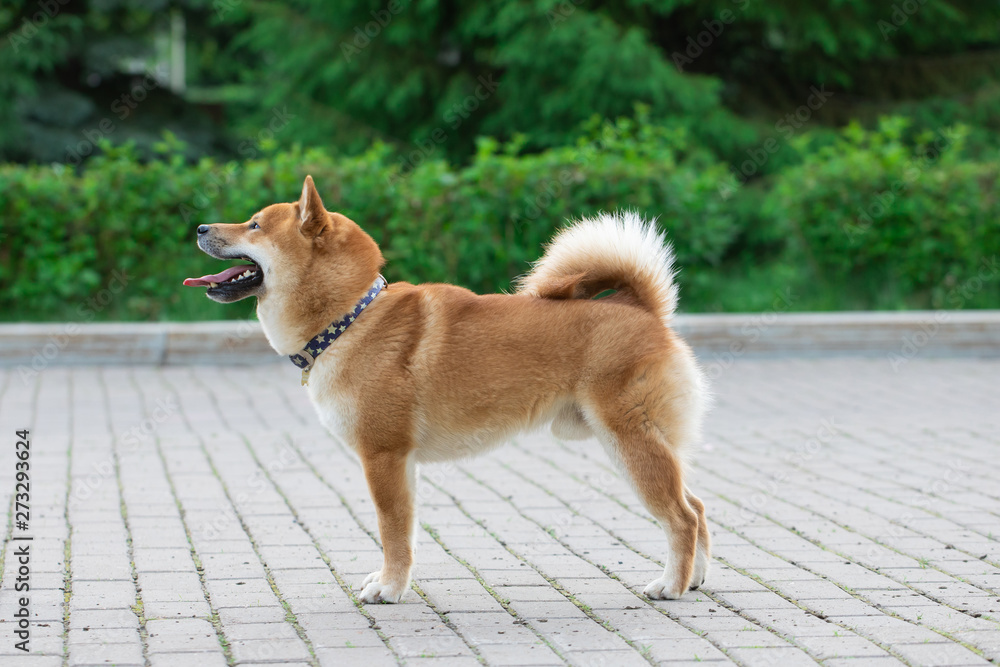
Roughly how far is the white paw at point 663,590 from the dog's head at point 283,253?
1583 millimetres

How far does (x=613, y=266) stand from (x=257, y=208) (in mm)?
6096

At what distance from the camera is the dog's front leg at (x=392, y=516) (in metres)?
3.89

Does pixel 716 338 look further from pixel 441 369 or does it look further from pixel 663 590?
pixel 441 369

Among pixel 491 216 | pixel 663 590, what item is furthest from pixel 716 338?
pixel 663 590

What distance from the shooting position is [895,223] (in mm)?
10609

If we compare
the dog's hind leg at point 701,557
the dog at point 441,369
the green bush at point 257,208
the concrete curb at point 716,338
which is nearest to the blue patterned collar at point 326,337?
the dog at point 441,369

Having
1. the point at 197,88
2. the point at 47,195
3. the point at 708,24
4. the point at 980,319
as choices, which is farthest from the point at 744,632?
the point at 197,88

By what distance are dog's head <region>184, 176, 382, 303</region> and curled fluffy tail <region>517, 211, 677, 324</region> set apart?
0.78m

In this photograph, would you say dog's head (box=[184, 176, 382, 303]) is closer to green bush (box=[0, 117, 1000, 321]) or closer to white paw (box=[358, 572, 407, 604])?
white paw (box=[358, 572, 407, 604])

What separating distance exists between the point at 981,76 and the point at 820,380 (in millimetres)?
8397

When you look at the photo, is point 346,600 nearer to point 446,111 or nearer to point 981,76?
point 446,111

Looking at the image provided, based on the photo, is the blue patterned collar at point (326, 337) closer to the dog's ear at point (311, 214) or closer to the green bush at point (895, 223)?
the dog's ear at point (311, 214)

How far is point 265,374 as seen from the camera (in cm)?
887

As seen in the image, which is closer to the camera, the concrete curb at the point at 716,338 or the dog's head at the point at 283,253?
the dog's head at the point at 283,253
